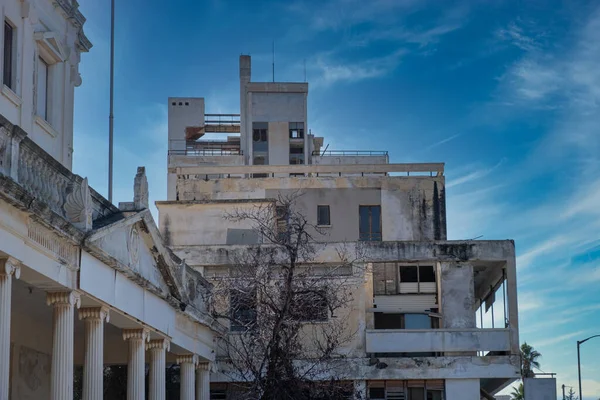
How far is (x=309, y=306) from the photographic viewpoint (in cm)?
3194

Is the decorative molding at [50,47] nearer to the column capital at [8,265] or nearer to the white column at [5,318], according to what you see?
the column capital at [8,265]

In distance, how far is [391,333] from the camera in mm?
39469

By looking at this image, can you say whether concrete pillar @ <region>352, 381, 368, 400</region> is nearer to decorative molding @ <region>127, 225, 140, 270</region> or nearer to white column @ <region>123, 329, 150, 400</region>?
white column @ <region>123, 329, 150, 400</region>

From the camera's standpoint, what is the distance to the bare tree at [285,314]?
29.0 m

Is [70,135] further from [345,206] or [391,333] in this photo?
[345,206]

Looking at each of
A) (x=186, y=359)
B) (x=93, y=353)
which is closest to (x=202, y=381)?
(x=186, y=359)

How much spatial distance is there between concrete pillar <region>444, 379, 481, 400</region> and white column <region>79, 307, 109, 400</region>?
717 inches

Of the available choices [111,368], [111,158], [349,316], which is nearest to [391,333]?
[349,316]

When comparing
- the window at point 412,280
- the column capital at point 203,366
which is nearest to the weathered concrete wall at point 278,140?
the window at point 412,280

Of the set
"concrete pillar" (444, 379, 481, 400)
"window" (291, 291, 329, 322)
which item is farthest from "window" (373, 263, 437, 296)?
"window" (291, 291, 329, 322)

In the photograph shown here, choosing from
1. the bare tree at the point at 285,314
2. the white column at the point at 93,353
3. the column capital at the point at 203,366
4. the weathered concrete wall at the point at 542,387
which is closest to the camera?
the white column at the point at 93,353

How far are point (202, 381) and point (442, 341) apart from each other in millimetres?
9003

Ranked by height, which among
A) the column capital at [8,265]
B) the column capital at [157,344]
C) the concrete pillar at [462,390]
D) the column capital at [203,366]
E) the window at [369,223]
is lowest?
the concrete pillar at [462,390]

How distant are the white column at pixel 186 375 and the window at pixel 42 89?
8.64 metres
